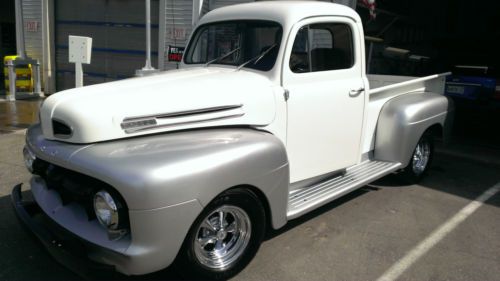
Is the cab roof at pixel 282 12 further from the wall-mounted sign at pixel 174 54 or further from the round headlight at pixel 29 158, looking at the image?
the wall-mounted sign at pixel 174 54

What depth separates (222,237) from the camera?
3.14m

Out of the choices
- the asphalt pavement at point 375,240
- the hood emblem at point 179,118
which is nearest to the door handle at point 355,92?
the asphalt pavement at point 375,240

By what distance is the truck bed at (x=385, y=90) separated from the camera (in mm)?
4845

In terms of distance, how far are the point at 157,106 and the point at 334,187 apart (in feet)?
6.30

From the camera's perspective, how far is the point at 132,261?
2541 mm

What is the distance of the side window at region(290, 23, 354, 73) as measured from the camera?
386 cm

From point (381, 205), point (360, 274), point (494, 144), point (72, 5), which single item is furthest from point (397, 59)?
point (72, 5)

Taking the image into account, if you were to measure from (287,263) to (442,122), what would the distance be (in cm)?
326

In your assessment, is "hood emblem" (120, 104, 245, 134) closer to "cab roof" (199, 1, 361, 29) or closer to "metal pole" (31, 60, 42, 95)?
"cab roof" (199, 1, 361, 29)

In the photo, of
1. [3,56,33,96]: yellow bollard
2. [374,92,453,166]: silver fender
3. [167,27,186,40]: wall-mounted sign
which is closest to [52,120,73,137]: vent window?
[374,92,453,166]: silver fender

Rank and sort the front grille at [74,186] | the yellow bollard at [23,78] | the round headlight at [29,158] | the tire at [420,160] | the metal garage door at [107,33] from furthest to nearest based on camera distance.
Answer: the yellow bollard at [23,78] → the metal garage door at [107,33] → the tire at [420,160] → the round headlight at [29,158] → the front grille at [74,186]

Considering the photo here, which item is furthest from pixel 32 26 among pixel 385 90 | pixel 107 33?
pixel 385 90

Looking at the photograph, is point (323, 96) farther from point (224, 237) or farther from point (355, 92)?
point (224, 237)

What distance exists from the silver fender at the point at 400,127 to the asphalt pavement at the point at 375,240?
0.51m
